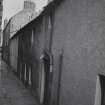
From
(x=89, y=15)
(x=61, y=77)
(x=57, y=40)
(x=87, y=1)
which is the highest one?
(x=87, y=1)

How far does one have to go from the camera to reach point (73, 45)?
7.08 m

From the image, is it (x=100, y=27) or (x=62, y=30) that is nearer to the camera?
(x=100, y=27)

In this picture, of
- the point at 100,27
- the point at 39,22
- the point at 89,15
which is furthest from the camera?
the point at 39,22

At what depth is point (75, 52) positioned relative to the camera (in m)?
6.89

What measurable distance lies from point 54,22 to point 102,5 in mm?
4141

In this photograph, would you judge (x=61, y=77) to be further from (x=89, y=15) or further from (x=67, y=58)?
(x=89, y=15)

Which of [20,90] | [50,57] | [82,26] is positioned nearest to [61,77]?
[50,57]

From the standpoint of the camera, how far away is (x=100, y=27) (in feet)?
18.0

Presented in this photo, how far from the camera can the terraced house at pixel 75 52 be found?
18.1ft

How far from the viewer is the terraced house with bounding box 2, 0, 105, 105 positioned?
218 inches

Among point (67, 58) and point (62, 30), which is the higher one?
point (62, 30)

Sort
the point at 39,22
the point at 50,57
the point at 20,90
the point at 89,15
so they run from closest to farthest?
1. the point at 89,15
2. the point at 50,57
3. the point at 39,22
4. the point at 20,90

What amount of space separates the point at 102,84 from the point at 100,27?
1616 millimetres

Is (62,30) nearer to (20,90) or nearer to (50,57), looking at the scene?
(50,57)
